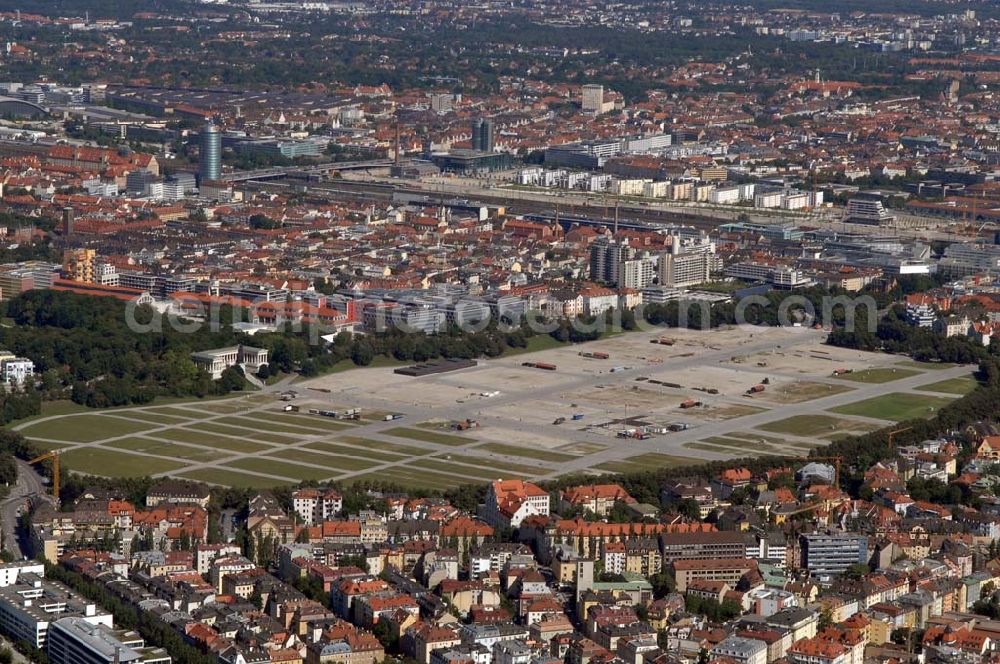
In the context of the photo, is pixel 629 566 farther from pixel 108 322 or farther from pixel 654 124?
pixel 654 124

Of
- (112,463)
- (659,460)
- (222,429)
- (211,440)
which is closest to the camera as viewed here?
(112,463)

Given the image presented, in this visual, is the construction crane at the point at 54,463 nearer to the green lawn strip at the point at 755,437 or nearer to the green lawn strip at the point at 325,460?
the green lawn strip at the point at 325,460

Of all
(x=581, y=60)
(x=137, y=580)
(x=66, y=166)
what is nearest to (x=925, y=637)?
(x=137, y=580)

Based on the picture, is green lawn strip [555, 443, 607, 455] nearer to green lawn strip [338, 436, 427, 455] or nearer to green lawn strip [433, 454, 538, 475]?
green lawn strip [433, 454, 538, 475]

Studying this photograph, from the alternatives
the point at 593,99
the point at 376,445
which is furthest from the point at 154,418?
the point at 593,99

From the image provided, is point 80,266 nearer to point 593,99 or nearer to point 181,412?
point 181,412

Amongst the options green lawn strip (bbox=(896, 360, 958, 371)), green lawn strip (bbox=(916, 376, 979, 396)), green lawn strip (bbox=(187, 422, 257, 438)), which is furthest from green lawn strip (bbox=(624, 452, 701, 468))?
green lawn strip (bbox=(896, 360, 958, 371))

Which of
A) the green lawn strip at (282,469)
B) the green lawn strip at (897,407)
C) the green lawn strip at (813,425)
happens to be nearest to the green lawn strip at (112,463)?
the green lawn strip at (282,469)
